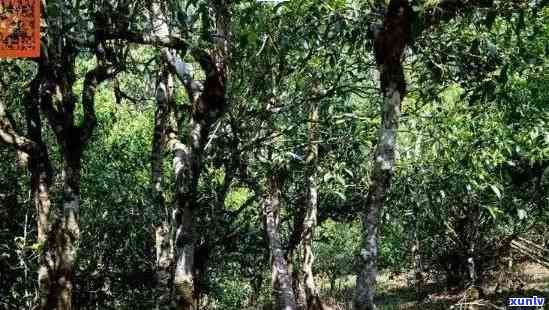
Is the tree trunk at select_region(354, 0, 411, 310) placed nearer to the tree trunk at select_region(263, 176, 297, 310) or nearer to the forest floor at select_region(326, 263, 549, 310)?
the tree trunk at select_region(263, 176, 297, 310)

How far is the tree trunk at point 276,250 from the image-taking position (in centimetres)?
888

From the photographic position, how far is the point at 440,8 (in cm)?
439

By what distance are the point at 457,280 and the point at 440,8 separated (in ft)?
47.6

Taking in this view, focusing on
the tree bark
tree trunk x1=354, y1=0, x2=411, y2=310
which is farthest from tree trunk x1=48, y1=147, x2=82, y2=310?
tree trunk x1=354, y1=0, x2=411, y2=310

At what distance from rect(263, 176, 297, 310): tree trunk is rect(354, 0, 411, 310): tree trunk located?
4.23m

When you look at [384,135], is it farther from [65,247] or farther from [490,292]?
[490,292]

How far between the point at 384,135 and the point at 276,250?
189 inches

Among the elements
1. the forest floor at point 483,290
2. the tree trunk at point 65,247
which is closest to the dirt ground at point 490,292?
the forest floor at point 483,290

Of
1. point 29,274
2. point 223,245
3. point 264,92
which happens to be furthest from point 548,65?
point 29,274

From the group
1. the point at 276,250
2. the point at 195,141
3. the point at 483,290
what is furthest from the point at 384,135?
the point at 483,290

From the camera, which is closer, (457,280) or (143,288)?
(143,288)

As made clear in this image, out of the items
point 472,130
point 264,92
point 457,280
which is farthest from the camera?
point 457,280

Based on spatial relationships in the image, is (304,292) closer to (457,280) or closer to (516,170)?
(516,170)

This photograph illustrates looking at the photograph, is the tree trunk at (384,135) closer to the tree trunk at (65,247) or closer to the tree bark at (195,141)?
the tree bark at (195,141)
